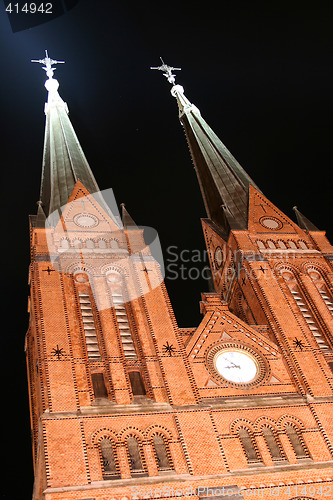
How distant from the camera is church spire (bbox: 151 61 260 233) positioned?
3594 centimetres

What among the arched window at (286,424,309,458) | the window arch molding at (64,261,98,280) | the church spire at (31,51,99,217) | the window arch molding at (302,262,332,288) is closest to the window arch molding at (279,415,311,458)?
the arched window at (286,424,309,458)

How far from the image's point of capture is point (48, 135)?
40.8 meters

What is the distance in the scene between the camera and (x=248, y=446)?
2364cm

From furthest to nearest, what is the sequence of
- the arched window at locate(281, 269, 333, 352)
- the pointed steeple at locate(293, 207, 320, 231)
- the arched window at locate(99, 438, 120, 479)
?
the pointed steeple at locate(293, 207, 320, 231) → the arched window at locate(281, 269, 333, 352) → the arched window at locate(99, 438, 120, 479)

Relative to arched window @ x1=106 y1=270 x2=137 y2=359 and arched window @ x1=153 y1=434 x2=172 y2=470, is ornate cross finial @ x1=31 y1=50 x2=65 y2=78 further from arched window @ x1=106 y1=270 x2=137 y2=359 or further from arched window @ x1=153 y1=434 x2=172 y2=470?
arched window @ x1=153 y1=434 x2=172 y2=470

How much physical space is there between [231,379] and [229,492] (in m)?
4.98

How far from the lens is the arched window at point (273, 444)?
23.5 m

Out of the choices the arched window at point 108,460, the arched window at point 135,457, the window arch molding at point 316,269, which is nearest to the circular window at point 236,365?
the arched window at point 135,457

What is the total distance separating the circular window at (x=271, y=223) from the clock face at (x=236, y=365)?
8.70m

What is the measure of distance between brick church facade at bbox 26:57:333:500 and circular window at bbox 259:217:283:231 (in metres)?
0.09

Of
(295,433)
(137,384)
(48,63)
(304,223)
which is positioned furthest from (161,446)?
(48,63)

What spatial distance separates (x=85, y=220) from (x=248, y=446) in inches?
504

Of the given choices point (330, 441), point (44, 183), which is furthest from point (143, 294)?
point (44, 183)

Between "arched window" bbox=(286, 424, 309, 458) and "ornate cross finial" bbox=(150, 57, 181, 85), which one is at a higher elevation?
"ornate cross finial" bbox=(150, 57, 181, 85)
